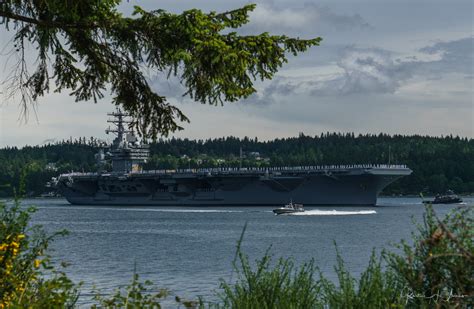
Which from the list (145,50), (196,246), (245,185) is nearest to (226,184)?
(245,185)

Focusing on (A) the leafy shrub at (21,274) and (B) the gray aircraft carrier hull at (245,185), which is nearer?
(A) the leafy shrub at (21,274)

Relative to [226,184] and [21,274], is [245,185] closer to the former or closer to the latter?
[226,184]

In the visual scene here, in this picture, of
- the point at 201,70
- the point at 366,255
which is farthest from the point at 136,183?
the point at 201,70

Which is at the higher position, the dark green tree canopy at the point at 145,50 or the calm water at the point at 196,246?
the dark green tree canopy at the point at 145,50

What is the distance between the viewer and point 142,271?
28.3 m

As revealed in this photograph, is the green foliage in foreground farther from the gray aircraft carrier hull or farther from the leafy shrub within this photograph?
the gray aircraft carrier hull

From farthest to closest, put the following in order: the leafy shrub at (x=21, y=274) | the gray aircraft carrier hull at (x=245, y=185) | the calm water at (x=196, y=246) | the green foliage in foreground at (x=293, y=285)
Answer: the gray aircraft carrier hull at (x=245, y=185) → the calm water at (x=196, y=246) → the leafy shrub at (x=21, y=274) → the green foliage in foreground at (x=293, y=285)

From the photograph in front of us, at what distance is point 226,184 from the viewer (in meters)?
82.1

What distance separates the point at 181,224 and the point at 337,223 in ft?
41.4

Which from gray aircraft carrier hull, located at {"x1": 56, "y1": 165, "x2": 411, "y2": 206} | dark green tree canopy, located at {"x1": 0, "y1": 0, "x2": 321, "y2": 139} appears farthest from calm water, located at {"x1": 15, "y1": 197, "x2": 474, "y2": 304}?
gray aircraft carrier hull, located at {"x1": 56, "y1": 165, "x2": 411, "y2": 206}

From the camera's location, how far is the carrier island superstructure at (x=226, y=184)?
2972 inches

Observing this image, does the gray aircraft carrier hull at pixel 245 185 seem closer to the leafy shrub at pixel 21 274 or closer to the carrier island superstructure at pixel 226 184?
the carrier island superstructure at pixel 226 184

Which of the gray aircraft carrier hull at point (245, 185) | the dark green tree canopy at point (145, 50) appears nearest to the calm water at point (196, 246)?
the dark green tree canopy at point (145, 50)

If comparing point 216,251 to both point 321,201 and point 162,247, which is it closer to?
point 162,247
